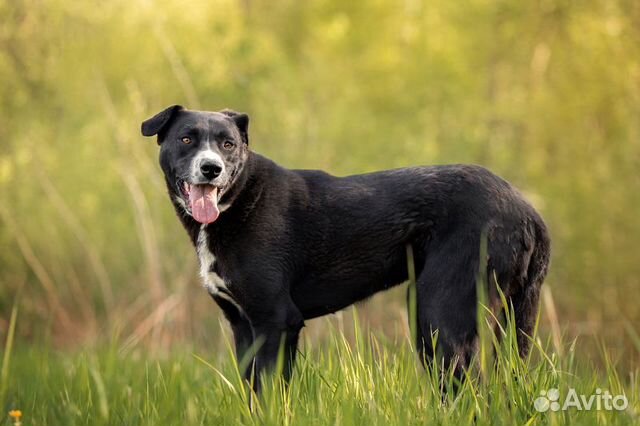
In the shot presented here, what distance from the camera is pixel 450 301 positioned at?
4098 millimetres

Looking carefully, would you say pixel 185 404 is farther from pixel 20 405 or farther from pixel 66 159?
pixel 66 159

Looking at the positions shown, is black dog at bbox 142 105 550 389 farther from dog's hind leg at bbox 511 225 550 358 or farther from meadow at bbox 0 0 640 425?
meadow at bbox 0 0 640 425

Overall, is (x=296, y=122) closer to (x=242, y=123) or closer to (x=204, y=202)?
(x=242, y=123)

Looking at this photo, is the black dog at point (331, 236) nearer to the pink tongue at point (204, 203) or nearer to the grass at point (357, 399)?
the pink tongue at point (204, 203)

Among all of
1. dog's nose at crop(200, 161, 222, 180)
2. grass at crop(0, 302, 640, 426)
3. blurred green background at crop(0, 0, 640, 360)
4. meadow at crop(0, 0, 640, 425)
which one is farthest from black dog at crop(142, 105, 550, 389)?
blurred green background at crop(0, 0, 640, 360)

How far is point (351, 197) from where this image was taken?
4.52 m

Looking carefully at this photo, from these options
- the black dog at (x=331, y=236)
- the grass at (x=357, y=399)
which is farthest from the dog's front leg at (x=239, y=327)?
the grass at (x=357, y=399)

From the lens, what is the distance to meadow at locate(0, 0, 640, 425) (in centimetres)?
864

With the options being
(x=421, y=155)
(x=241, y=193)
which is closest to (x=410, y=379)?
(x=241, y=193)

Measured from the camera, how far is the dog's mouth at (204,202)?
4297 millimetres

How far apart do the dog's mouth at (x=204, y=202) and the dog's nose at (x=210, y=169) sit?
0.12 meters

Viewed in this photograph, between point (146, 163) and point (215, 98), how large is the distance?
1.10 meters

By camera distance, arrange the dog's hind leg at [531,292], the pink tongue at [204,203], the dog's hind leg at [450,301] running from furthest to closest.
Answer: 1. the pink tongue at [204,203]
2. the dog's hind leg at [531,292]
3. the dog's hind leg at [450,301]

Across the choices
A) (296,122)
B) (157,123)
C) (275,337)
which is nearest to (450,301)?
(275,337)
